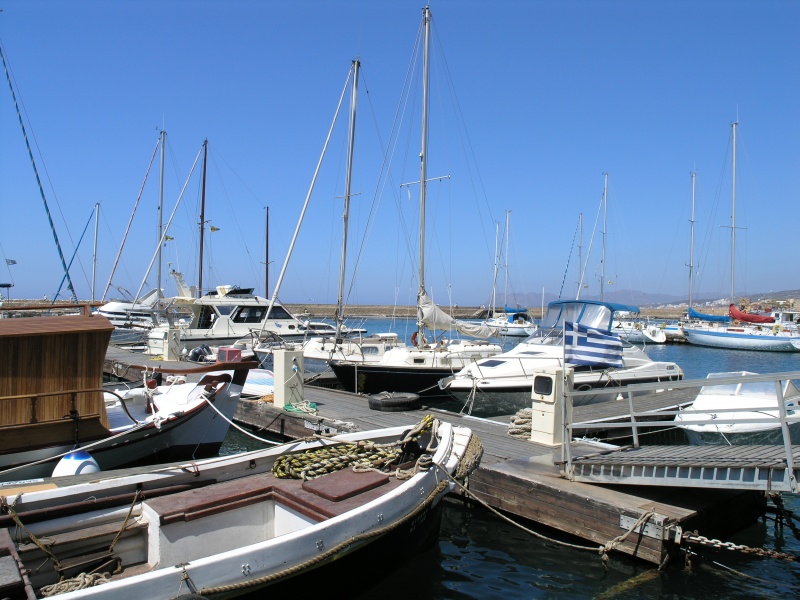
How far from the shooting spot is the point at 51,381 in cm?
805

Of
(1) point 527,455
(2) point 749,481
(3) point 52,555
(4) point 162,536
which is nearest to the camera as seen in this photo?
(3) point 52,555

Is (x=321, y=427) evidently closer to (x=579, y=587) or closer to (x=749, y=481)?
(x=579, y=587)

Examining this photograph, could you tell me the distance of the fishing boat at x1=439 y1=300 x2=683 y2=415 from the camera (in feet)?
50.0

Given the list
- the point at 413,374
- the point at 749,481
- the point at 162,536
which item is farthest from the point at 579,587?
the point at 413,374

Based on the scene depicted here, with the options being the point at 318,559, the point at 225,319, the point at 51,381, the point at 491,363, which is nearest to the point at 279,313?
the point at 225,319

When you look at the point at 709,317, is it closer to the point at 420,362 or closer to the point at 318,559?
the point at 420,362

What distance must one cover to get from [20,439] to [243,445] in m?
6.40

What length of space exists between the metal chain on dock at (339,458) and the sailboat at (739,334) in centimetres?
4759

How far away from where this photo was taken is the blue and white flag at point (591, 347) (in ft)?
49.7

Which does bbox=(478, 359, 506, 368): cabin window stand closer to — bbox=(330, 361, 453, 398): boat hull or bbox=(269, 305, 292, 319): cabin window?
bbox=(330, 361, 453, 398): boat hull

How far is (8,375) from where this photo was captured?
776 cm

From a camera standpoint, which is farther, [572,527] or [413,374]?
[413,374]

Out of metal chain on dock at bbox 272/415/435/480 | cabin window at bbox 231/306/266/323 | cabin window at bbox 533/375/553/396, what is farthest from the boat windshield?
cabin window at bbox 231/306/266/323

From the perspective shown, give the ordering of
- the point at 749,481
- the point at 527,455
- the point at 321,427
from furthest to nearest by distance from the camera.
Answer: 1. the point at 321,427
2. the point at 527,455
3. the point at 749,481
